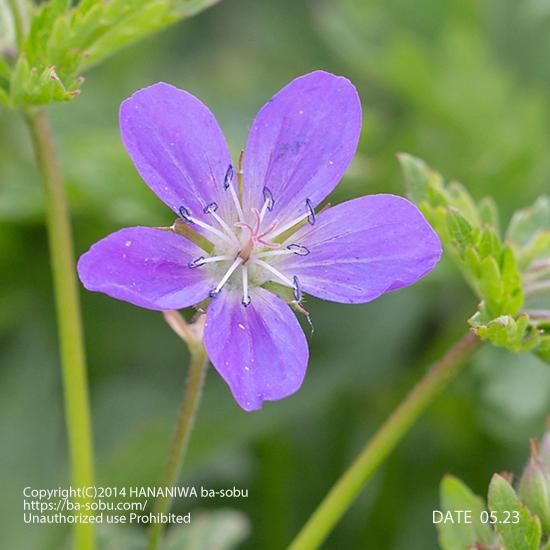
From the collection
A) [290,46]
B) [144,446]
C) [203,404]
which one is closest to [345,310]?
[203,404]

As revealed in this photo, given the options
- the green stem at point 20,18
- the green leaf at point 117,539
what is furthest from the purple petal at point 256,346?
the green leaf at point 117,539

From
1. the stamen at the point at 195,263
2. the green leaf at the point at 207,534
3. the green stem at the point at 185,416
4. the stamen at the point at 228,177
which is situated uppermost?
the stamen at the point at 228,177

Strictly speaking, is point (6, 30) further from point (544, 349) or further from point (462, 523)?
point (462, 523)

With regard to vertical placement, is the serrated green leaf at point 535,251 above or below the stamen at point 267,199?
below

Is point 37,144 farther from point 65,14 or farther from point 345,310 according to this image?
point 345,310

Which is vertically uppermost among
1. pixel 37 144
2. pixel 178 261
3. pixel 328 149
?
pixel 37 144

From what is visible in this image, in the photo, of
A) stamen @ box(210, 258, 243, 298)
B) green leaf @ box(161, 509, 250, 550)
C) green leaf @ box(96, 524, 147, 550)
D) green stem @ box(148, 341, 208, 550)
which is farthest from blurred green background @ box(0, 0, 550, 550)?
stamen @ box(210, 258, 243, 298)

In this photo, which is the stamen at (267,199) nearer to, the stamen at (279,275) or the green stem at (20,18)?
the stamen at (279,275)
